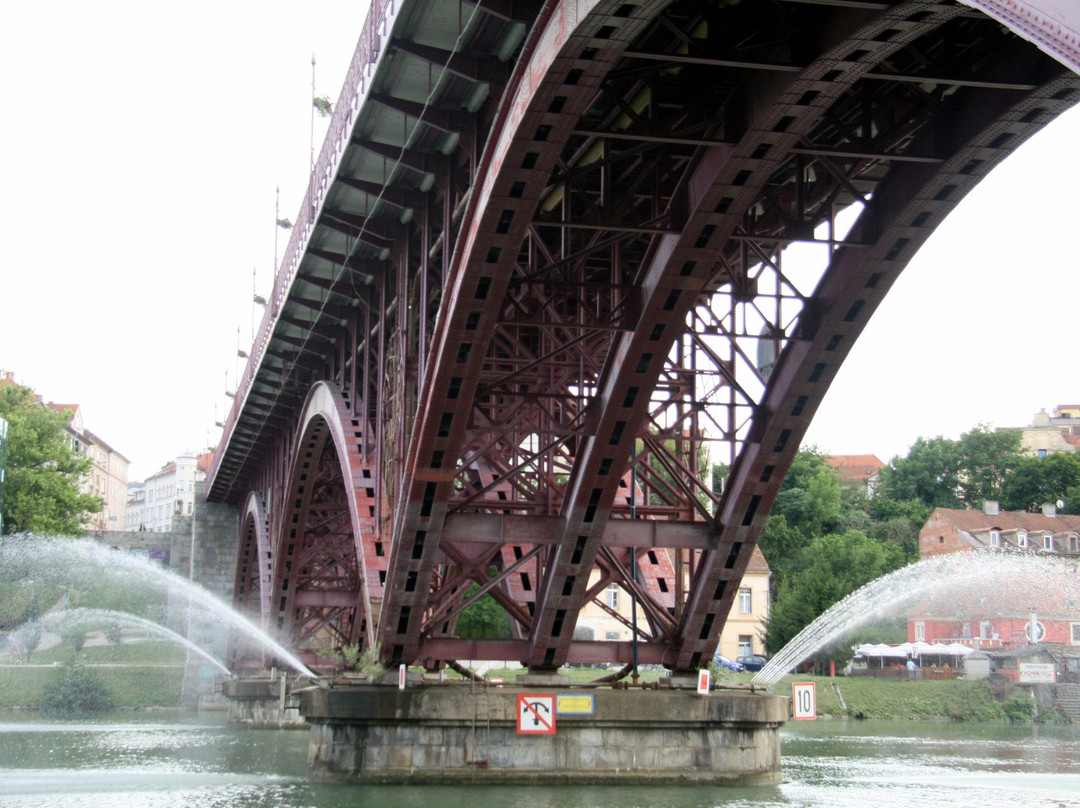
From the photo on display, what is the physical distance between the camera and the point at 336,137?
21.9 metres

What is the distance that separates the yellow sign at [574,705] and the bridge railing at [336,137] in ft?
29.3

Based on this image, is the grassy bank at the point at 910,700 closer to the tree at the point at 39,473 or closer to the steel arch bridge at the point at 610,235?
the steel arch bridge at the point at 610,235

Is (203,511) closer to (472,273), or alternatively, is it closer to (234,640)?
(234,640)

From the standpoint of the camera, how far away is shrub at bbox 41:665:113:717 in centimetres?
6216

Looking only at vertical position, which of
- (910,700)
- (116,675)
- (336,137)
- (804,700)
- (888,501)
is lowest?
(804,700)

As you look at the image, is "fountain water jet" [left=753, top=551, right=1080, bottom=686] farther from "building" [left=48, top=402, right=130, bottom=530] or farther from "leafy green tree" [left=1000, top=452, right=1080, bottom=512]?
"building" [left=48, top=402, right=130, bottom=530]

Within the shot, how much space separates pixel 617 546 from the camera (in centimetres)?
2192

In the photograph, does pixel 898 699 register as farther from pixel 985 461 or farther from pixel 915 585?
pixel 985 461

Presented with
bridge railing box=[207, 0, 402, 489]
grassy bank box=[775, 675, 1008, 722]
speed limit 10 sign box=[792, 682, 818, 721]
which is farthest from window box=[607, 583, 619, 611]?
speed limit 10 sign box=[792, 682, 818, 721]

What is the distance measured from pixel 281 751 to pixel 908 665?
33.0 m

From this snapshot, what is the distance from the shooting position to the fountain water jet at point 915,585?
58.1 metres

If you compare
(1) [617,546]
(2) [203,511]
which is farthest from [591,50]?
(2) [203,511]

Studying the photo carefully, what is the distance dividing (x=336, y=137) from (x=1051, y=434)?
114m

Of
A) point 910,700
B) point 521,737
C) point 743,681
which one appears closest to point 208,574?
point 743,681
